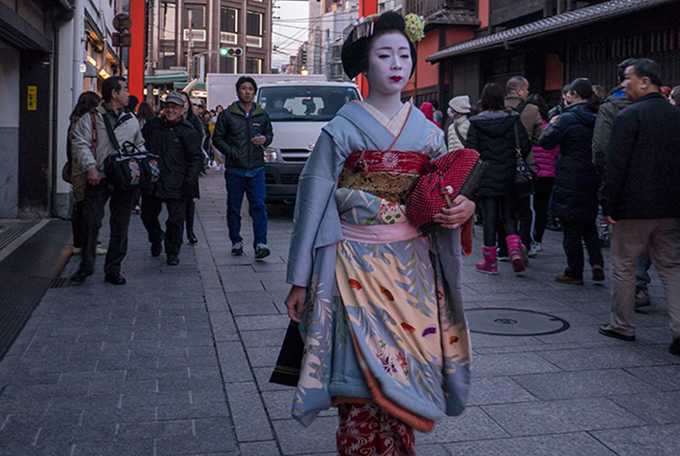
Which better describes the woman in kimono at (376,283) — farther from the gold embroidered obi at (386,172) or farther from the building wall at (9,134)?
the building wall at (9,134)

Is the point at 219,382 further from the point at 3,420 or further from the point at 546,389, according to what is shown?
the point at 546,389

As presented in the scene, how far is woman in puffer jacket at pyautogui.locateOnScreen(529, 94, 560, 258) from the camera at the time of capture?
33.2 feet

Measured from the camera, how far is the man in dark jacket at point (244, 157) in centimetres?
951

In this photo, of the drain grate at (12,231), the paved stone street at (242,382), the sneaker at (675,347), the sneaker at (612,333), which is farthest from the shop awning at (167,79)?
the sneaker at (675,347)

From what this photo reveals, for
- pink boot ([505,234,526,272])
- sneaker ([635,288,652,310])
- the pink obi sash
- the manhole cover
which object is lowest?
the manhole cover

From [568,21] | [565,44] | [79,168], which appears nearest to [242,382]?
[79,168]

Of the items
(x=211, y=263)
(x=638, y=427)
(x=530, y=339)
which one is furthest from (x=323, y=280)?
(x=211, y=263)

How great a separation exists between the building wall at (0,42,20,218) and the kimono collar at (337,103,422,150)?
1019 cm

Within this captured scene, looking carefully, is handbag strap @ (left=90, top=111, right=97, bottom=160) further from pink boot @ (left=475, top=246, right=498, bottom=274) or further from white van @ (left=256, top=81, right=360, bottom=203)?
white van @ (left=256, top=81, right=360, bottom=203)

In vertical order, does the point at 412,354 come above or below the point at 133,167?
below

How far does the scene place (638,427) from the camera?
4.36 meters

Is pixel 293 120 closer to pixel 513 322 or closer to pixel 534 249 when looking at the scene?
pixel 534 249

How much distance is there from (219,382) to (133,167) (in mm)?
3220

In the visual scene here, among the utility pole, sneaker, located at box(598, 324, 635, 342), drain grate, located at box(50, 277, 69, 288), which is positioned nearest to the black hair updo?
sneaker, located at box(598, 324, 635, 342)
